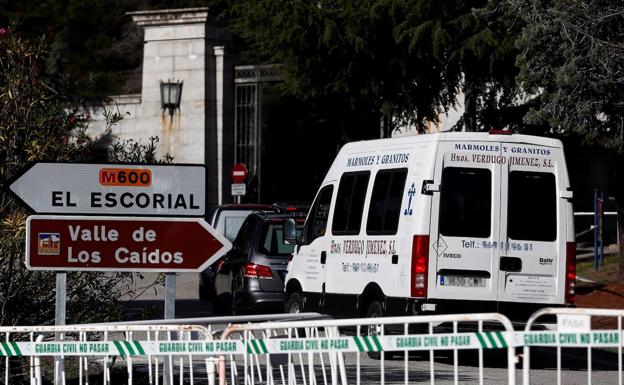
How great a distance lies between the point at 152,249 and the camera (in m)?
10.1

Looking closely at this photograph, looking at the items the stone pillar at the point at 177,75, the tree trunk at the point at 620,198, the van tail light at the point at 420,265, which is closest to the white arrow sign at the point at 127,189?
the van tail light at the point at 420,265

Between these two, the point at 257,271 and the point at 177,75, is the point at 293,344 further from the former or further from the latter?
the point at 177,75

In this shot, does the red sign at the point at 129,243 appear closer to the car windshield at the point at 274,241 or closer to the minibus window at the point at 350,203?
the minibus window at the point at 350,203

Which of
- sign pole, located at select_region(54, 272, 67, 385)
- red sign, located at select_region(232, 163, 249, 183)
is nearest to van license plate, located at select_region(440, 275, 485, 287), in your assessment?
sign pole, located at select_region(54, 272, 67, 385)

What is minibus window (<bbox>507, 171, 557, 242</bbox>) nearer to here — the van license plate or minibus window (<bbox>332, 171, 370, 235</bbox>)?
the van license plate

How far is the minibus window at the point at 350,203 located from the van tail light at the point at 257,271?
2.90 meters

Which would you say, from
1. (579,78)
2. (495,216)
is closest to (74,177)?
(495,216)

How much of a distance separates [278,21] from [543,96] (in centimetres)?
670

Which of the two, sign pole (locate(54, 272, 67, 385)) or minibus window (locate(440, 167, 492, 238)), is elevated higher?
minibus window (locate(440, 167, 492, 238))

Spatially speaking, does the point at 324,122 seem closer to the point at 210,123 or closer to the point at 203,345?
the point at 210,123

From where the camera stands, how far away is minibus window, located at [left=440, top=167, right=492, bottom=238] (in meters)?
14.6

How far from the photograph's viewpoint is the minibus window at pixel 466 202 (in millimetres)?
14641

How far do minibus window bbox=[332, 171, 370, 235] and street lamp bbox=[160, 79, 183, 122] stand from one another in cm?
1960

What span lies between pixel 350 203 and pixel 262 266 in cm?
339
